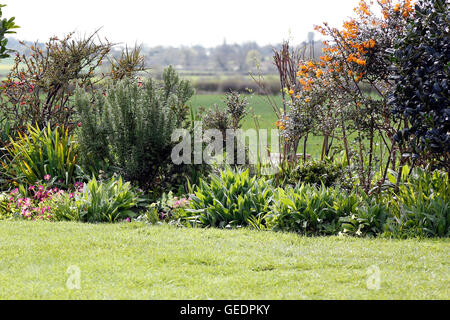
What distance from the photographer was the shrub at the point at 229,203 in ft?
20.9

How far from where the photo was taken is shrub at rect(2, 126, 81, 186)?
26.2ft

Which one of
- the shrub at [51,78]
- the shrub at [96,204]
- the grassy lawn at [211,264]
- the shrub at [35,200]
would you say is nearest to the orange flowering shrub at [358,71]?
the grassy lawn at [211,264]

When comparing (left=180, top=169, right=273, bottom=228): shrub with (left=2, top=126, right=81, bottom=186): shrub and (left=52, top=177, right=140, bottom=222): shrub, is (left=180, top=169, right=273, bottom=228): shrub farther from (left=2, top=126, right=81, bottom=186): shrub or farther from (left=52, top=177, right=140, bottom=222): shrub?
(left=2, top=126, right=81, bottom=186): shrub

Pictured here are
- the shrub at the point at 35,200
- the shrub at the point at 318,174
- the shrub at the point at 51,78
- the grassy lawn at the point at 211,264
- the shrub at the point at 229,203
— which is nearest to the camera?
the grassy lawn at the point at 211,264

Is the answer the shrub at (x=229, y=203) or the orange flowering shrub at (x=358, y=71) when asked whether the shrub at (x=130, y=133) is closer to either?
the shrub at (x=229, y=203)

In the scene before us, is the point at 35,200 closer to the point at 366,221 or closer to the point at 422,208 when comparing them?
the point at 366,221

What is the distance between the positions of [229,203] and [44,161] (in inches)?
134

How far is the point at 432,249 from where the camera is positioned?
513cm

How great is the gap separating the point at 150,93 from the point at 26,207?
260 centimetres

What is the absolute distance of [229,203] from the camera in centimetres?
647

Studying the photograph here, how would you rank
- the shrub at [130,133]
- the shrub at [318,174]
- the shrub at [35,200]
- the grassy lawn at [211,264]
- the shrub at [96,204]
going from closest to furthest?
the grassy lawn at [211,264] → the shrub at [96,204] → the shrub at [35,200] → the shrub at [318,174] → the shrub at [130,133]

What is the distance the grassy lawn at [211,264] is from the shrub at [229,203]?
0.40 meters

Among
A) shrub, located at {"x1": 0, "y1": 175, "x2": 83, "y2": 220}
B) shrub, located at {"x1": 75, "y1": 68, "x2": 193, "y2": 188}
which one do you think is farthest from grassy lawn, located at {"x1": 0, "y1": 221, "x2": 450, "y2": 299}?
shrub, located at {"x1": 75, "y1": 68, "x2": 193, "y2": 188}

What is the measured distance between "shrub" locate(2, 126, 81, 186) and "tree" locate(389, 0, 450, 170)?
484cm
